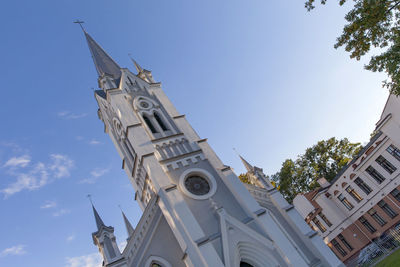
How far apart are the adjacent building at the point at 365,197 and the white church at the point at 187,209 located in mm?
13348

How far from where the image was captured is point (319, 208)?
105 ft

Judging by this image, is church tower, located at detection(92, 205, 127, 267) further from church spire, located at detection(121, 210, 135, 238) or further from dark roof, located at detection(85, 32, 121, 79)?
dark roof, located at detection(85, 32, 121, 79)

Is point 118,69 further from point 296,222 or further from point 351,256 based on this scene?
point 351,256

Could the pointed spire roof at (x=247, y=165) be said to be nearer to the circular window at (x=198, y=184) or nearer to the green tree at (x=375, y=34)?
the circular window at (x=198, y=184)

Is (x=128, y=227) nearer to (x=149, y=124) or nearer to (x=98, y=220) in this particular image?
(x=98, y=220)

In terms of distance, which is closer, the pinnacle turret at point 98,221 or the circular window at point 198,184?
the circular window at point 198,184

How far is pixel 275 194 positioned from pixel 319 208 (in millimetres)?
15877

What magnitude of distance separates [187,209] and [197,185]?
2242 mm

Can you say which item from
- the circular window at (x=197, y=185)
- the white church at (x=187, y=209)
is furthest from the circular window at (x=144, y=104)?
the circular window at (x=197, y=185)

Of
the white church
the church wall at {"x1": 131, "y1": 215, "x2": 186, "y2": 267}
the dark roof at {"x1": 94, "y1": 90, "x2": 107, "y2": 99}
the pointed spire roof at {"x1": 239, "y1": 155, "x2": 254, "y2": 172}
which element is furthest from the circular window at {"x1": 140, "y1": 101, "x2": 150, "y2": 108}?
the pointed spire roof at {"x1": 239, "y1": 155, "x2": 254, "y2": 172}

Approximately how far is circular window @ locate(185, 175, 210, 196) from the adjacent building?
59.0ft

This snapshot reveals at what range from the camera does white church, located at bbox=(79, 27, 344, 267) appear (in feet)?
44.4

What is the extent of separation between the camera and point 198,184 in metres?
16.1

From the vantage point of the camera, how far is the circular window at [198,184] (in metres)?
15.5
